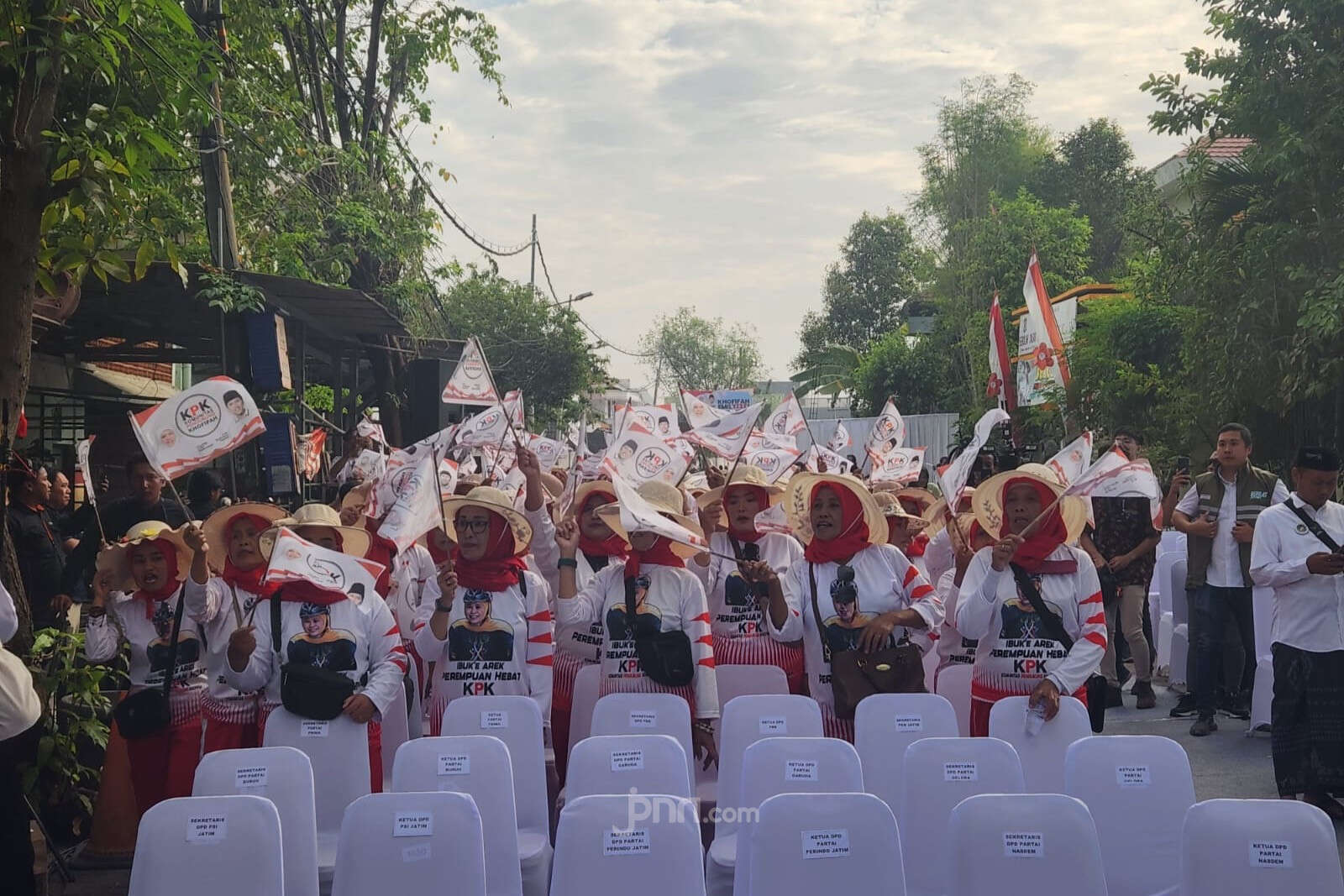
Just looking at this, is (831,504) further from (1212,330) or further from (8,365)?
(1212,330)

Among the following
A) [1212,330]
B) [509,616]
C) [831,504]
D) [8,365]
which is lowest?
[509,616]

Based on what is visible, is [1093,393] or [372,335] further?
[1093,393]

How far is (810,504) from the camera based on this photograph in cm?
568

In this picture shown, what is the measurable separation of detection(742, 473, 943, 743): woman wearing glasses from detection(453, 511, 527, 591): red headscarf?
1.11 metres

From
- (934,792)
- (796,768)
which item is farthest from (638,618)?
(934,792)

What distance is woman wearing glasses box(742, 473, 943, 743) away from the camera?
544 cm

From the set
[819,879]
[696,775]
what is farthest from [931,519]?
[819,879]

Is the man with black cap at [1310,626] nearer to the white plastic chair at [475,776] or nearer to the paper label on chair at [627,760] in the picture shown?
the paper label on chair at [627,760]

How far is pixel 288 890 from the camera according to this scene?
162 inches

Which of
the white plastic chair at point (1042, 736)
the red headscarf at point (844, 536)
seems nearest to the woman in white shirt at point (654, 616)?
the red headscarf at point (844, 536)

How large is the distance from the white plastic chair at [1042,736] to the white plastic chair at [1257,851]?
3.81 ft

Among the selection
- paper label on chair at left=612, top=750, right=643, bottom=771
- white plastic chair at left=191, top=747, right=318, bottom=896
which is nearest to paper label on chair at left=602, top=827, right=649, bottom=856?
paper label on chair at left=612, top=750, right=643, bottom=771

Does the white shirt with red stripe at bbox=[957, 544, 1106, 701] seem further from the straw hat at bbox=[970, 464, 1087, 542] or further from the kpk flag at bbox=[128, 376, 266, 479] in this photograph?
the kpk flag at bbox=[128, 376, 266, 479]

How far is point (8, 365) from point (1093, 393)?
50.5ft
